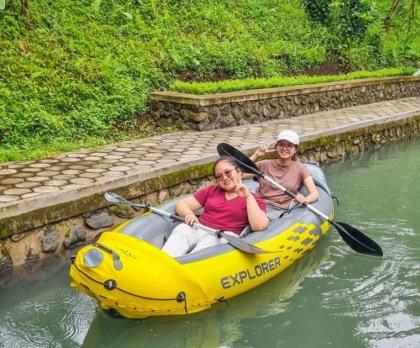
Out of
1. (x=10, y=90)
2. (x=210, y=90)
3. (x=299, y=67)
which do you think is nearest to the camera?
(x=10, y=90)

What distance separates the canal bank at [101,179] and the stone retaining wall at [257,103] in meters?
0.28

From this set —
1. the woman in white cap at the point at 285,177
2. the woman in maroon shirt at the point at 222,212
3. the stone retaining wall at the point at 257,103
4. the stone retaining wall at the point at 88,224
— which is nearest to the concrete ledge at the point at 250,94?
the stone retaining wall at the point at 257,103

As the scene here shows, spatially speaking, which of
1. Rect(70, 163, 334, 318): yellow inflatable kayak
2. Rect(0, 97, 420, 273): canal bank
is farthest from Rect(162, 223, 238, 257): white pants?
Rect(0, 97, 420, 273): canal bank

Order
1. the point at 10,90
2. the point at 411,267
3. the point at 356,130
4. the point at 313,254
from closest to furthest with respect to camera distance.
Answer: the point at 411,267, the point at 313,254, the point at 10,90, the point at 356,130

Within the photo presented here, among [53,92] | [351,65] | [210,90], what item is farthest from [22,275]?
[351,65]

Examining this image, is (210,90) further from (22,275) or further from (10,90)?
(22,275)

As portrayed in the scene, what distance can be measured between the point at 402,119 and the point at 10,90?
7437 millimetres

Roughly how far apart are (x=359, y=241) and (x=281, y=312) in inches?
51.8

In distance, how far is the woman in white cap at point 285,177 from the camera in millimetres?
5609

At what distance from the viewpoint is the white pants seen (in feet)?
14.8

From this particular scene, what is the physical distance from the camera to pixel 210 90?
9266 mm

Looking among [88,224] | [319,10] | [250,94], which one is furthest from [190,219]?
[319,10]

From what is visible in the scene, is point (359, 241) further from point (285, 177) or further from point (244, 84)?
point (244, 84)

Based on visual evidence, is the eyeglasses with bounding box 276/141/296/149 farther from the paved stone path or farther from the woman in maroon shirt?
the paved stone path
